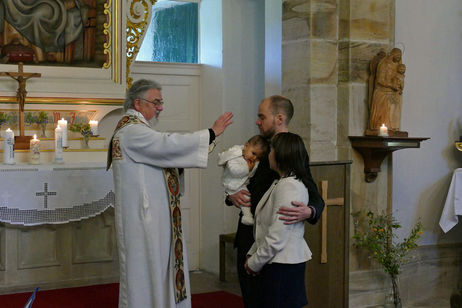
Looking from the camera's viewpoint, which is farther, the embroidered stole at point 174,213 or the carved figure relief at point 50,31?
the carved figure relief at point 50,31

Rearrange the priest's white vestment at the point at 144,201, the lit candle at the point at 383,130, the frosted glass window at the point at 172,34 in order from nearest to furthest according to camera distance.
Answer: the priest's white vestment at the point at 144,201
the lit candle at the point at 383,130
the frosted glass window at the point at 172,34

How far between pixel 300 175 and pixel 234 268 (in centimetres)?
388

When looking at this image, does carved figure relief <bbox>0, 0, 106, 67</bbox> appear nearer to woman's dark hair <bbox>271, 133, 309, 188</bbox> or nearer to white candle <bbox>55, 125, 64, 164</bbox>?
white candle <bbox>55, 125, 64, 164</bbox>

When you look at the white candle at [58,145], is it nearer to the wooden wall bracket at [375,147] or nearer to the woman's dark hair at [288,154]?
the wooden wall bracket at [375,147]

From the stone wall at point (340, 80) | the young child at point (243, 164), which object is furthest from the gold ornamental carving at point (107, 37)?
the young child at point (243, 164)

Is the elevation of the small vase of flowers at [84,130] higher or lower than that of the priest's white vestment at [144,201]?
higher

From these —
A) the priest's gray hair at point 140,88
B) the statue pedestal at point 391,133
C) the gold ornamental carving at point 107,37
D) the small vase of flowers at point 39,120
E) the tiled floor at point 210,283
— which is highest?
the gold ornamental carving at point 107,37

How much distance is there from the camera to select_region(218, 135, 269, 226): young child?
4.03m

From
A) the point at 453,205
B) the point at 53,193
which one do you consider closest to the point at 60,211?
the point at 53,193

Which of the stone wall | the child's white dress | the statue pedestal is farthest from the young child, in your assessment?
the statue pedestal

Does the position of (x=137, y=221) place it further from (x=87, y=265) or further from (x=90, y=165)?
(x=87, y=265)

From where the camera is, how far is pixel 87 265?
673 centimetres

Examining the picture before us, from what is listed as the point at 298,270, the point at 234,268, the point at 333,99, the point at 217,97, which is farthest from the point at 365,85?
the point at 298,270

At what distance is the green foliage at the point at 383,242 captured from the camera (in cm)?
614
